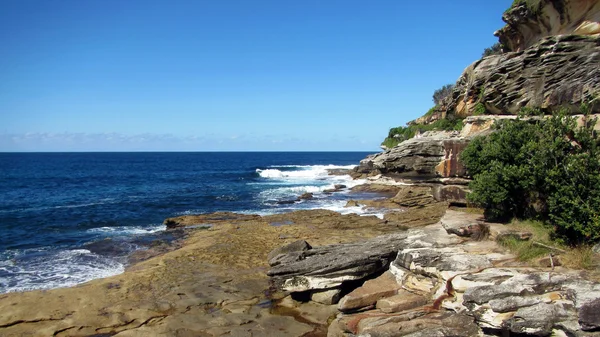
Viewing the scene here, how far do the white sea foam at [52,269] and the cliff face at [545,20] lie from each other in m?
26.4

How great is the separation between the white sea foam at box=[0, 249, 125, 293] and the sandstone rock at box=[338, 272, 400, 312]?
11552 mm

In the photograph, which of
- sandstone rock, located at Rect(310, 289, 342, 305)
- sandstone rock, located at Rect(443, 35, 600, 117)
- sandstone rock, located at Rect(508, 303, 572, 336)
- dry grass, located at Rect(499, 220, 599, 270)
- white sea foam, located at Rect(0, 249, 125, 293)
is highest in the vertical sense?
sandstone rock, located at Rect(443, 35, 600, 117)

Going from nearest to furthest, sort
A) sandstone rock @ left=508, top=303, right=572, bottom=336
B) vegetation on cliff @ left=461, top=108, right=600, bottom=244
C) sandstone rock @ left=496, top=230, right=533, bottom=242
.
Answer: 1. sandstone rock @ left=508, top=303, right=572, bottom=336
2. vegetation on cliff @ left=461, top=108, right=600, bottom=244
3. sandstone rock @ left=496, top=230, right=533, bottom=242

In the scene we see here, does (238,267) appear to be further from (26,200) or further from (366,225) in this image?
(26,200)

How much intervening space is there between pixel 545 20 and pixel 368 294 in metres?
22.3

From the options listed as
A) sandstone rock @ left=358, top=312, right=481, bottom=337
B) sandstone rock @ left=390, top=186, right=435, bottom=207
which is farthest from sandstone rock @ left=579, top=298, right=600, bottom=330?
sandstone rock @ left=390, top=186, right=435, bottom=207

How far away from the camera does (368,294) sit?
472 inches

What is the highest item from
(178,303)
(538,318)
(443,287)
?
(538,318)

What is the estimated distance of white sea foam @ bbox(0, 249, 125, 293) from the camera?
16.7 meters

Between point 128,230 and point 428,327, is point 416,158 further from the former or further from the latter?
point 428,327

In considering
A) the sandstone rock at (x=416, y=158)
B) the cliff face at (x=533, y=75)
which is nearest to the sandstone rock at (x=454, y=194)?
the cliff face at (x=533, y=75)

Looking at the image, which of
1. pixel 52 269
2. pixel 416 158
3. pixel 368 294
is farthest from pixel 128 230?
pixel 416 158

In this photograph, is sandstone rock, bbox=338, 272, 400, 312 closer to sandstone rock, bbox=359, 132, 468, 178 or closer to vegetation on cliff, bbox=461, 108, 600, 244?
vegetation on cliff, bbox=461, 108, 600, 244

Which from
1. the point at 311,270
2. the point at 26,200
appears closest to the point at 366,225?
the point at 311,270
